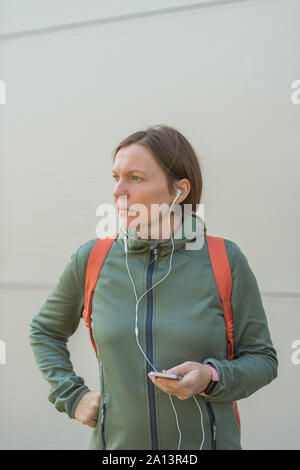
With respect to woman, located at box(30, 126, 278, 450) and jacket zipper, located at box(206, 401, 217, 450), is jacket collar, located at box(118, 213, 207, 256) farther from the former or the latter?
jacket zipper, located at box(206, 401, 217, 450)

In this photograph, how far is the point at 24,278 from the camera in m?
2.13

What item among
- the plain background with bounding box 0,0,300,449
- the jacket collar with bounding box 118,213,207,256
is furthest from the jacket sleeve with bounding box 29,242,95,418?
the plain background with bounding box 0,0,300,449

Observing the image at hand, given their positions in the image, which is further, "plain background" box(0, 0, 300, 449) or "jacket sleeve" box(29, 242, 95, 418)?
"plain background" box(0, 0, 300, 449)

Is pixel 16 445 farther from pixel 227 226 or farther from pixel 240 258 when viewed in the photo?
pixel 240 258

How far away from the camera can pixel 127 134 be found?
2.00 metres

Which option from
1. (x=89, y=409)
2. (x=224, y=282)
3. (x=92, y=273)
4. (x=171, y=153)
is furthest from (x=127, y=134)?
(x=89, y=409)

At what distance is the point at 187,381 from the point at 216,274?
0.28 meters

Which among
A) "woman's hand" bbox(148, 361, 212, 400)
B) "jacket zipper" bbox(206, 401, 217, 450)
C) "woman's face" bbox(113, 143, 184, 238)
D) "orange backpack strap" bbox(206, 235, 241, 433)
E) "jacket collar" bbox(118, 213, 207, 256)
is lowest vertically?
"jacket zipper" bbox(206, 401, 217, 450)

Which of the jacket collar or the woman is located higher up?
the jacket collar

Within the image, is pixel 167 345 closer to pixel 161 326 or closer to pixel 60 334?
pixel 161 326

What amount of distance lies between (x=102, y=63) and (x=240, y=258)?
126 cm

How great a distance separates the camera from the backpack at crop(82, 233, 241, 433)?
1.15 meters
